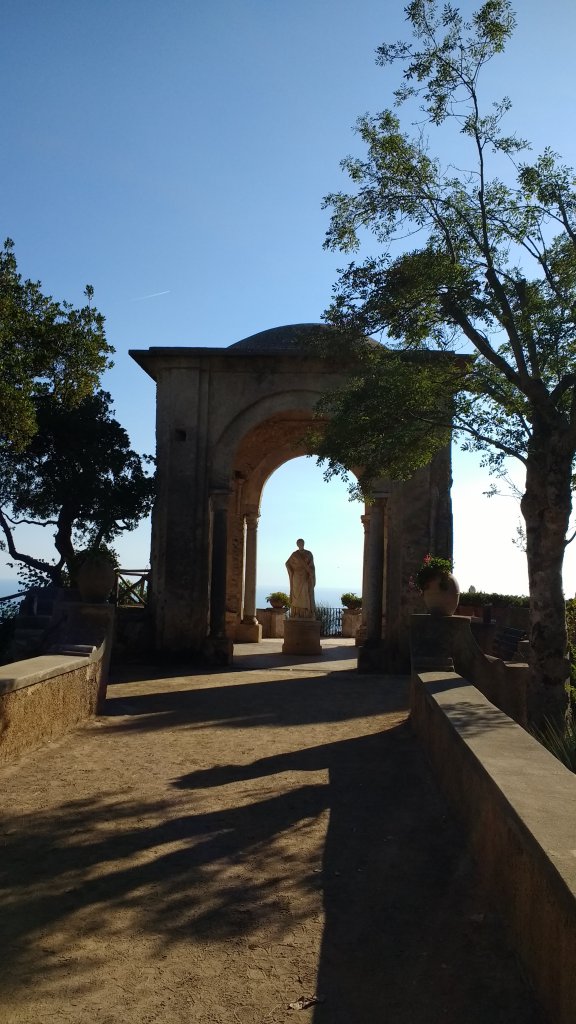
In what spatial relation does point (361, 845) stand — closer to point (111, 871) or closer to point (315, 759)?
point (111, 871)

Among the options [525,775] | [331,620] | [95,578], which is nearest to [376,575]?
[95,578]

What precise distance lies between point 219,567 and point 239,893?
11.1 meters

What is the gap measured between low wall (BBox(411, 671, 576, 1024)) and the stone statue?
1365 centimetres

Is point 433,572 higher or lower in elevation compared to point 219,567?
lower

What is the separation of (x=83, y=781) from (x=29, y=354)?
5.69 metres

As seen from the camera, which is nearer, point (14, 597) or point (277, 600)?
point (14, 597)

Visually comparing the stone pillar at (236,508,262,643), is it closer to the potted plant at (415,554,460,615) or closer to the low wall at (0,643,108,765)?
the potted plant at (415,554,460,615)

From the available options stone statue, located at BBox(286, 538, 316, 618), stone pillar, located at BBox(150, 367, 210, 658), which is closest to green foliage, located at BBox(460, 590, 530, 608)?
stone statue, located at BBox(286, 538, 316, 618)

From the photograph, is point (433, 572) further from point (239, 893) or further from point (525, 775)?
point (239, 893)

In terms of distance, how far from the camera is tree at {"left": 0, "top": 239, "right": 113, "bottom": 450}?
945 centimetres

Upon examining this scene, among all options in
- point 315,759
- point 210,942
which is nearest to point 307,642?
point 315,759

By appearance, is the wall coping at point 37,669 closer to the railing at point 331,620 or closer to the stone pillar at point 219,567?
the stone pillar at point 219,567

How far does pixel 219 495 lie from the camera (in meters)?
15.1

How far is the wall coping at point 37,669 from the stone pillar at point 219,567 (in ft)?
21.0
